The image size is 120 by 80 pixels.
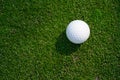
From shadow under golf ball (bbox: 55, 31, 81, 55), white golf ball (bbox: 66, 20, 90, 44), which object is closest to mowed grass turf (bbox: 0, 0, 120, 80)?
shadow under golf ball (bbox: 55, 31, 81, 55)

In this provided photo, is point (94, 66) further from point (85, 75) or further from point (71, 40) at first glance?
→ point (71, 40)

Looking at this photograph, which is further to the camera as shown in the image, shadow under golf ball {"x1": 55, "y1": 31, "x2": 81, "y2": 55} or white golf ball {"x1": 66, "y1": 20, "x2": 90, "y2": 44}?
shadow under golf ball {"x1": 55, "y1": 31, "x2": 81, "y2": 55}

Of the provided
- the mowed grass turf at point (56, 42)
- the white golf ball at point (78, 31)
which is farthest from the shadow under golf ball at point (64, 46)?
the white golf ball at point (78, 31)

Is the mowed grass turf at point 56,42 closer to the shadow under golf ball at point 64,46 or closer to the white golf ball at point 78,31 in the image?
the shadow under golf ball at point 64,46

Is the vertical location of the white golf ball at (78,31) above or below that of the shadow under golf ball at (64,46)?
above

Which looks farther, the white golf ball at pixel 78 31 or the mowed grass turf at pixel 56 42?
the mowed grass turf at pixel 56 42

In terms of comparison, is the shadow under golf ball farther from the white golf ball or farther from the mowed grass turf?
the white golf ball

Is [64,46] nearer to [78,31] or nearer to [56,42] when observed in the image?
[56,42]
